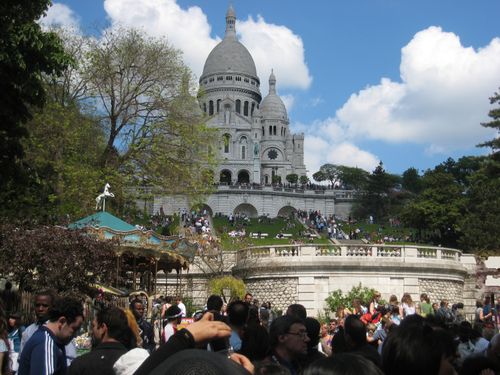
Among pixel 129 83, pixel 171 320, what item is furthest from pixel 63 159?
pixel 171 320

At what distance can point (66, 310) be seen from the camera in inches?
226

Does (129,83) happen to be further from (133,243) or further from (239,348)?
(239,348)

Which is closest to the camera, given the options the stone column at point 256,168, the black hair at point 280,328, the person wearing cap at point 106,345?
the person wearing cap at point 106,345

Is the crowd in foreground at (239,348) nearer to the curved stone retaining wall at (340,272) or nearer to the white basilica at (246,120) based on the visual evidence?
the curved stone retaining wall at (340,272)

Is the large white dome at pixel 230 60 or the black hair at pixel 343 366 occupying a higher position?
the large white dome at pixel 230 60

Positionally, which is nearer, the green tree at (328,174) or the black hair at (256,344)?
the black hair at (256,344)

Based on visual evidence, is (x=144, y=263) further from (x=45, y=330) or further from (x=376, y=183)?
(x=376, y=183)

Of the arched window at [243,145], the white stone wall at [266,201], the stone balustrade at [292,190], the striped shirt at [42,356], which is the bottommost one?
the striped shirt at [42,356]

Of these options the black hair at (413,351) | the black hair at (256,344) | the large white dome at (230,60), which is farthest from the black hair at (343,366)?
the large white dome at (230,60)

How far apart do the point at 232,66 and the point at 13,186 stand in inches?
4149

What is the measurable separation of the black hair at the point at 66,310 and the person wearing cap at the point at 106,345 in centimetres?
54

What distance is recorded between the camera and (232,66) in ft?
393

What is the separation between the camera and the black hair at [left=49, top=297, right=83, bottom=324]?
5719 millimetres

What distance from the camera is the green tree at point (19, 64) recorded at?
13742 millimetres
